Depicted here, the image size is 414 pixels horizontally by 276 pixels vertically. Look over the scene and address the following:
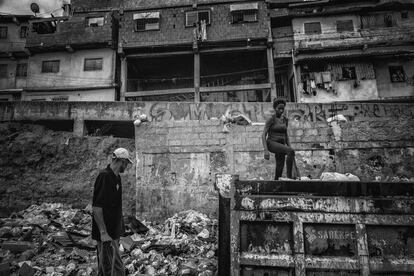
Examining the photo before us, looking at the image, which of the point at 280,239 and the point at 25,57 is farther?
the point at 25,57

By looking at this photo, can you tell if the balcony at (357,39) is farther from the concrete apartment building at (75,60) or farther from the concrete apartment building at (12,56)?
the concrete apartment building at (12,56)

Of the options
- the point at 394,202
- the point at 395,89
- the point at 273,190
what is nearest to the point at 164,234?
the point at 273,190

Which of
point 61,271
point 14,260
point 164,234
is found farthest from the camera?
point 164,234

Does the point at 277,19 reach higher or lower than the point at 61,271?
higher

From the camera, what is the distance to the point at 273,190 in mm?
2928

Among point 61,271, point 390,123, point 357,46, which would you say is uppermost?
point 357,46

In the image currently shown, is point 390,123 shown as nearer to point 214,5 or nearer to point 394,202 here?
point 394,202

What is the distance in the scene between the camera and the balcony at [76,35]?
61.6 feet

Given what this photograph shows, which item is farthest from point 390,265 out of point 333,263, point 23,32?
point 23,32

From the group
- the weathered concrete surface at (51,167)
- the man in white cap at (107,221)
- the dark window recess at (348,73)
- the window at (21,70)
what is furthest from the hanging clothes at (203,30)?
the man in white cap at (107,221)

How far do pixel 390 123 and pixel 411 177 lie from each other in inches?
59.4

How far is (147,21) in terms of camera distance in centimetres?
1841

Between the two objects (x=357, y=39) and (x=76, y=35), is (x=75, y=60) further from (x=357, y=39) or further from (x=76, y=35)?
(x=357, y=39)

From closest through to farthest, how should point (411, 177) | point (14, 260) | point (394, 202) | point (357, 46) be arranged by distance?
point (394, 202)
point (14, 260)
point (411, 177)
point (357, 46)
